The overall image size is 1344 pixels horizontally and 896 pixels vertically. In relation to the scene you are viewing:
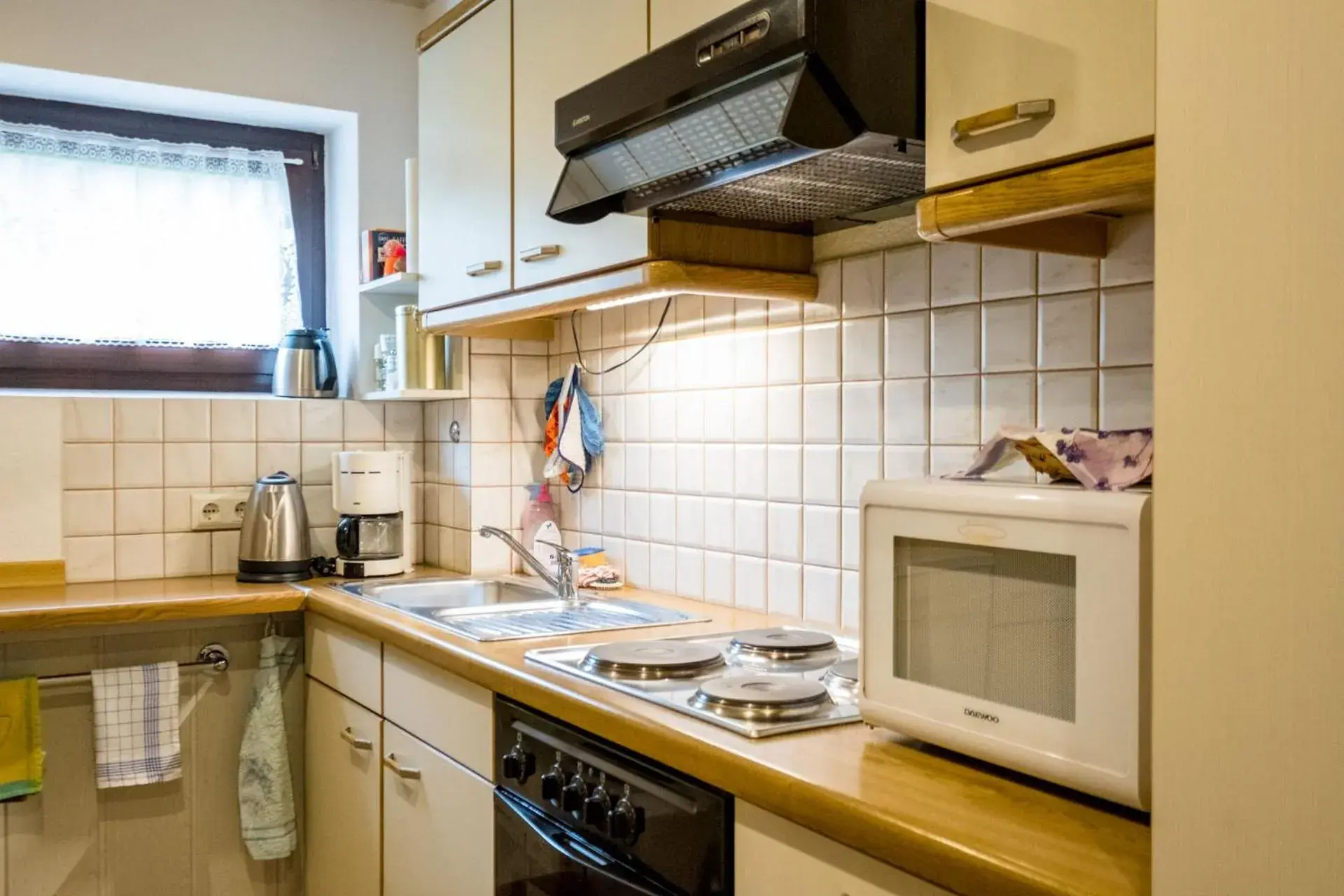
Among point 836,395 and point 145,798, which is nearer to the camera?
point 836,395

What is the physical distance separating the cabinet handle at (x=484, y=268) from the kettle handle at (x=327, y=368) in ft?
2.51

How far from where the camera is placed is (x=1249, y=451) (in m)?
0.77

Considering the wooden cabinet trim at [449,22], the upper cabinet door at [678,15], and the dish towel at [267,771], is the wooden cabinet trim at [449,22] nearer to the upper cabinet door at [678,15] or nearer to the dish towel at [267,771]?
the upper cabinet door at [678,15]

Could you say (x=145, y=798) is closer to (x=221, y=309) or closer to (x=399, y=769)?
(x=399, y=769)

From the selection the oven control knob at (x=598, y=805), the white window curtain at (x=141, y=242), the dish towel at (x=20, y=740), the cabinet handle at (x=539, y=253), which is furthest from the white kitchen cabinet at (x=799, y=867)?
the white window curtain at (x=141, y=242)

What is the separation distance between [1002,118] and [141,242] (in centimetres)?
254

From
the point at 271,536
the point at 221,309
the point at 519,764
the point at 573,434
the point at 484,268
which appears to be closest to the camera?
the point at 519,764

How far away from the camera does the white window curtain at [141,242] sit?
2854mm

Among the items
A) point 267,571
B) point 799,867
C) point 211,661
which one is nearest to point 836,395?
point 799,867

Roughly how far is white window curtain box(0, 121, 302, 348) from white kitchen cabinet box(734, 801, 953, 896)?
2.37m

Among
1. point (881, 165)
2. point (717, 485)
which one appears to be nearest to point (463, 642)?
point (717, 485)

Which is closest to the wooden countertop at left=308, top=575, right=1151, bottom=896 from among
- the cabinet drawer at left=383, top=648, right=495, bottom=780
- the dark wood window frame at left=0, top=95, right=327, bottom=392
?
the cabinet drawer at left=383, top=648, right=495, bottom=780

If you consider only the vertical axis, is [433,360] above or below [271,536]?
above

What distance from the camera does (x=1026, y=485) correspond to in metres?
1.12
